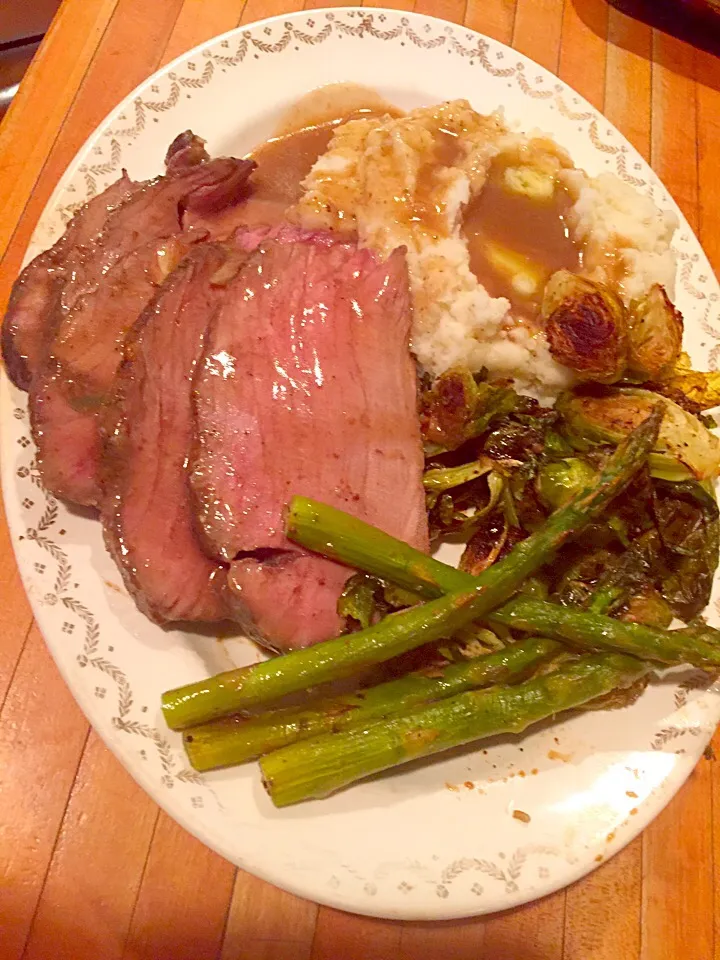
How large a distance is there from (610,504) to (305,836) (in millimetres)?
1571

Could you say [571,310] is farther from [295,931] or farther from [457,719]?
[295,931]

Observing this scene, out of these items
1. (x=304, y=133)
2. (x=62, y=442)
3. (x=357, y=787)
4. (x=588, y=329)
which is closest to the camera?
(x=357, y=787)

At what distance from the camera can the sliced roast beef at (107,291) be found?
96.3 inches

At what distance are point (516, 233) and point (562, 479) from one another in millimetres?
1145

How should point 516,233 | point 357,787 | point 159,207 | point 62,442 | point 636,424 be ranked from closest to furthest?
point 357,787, point 62,442, point 636,424, point 159,207, point 516,233

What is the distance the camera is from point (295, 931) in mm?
2262

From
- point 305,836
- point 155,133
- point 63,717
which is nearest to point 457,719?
point 305,836

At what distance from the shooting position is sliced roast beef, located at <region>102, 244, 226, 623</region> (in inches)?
93.2

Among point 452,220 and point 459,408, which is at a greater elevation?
point 452,220

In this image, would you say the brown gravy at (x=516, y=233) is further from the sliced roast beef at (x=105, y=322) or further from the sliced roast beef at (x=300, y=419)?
the sliced roast beef at (x=105, y=322)

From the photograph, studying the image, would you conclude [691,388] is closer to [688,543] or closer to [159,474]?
A: [688,543]

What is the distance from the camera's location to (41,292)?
266 cm

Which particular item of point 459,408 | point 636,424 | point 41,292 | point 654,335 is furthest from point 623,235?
point 41,292

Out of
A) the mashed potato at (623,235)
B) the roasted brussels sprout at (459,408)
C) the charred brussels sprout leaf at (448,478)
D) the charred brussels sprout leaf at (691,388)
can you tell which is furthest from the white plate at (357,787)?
the mashed potato at (623,235)
